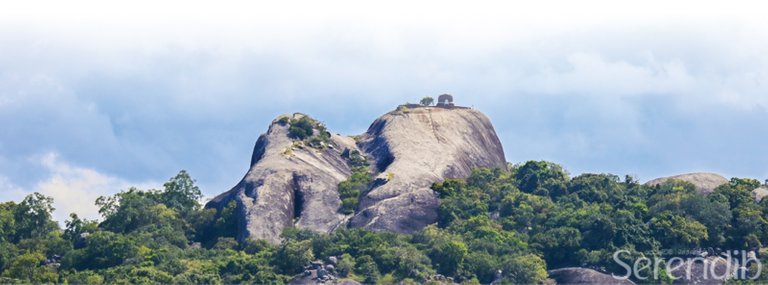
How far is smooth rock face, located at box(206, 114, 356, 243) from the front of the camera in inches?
5645

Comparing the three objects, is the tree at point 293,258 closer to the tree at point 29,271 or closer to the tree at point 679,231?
the tree at point 29,271

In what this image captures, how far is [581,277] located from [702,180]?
26956mm

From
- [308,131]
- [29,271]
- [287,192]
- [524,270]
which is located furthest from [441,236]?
[29,271]

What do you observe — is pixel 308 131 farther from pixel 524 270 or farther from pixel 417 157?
pixel 524 270

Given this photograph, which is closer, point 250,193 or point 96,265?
point 96,265

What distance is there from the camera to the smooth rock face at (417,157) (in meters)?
144

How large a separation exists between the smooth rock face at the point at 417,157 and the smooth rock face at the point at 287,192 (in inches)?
131

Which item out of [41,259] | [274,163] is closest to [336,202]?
[274,163]

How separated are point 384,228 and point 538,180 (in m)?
18.8

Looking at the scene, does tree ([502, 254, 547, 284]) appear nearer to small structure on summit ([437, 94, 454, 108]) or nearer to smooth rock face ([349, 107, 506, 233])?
smooth rock face ([349, 107, 506, 233])

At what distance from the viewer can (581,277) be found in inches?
5084

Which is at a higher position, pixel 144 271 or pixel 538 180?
pixel 538 180

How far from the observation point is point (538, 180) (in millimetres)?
154000

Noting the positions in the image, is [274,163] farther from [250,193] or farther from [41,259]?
[41,259]
